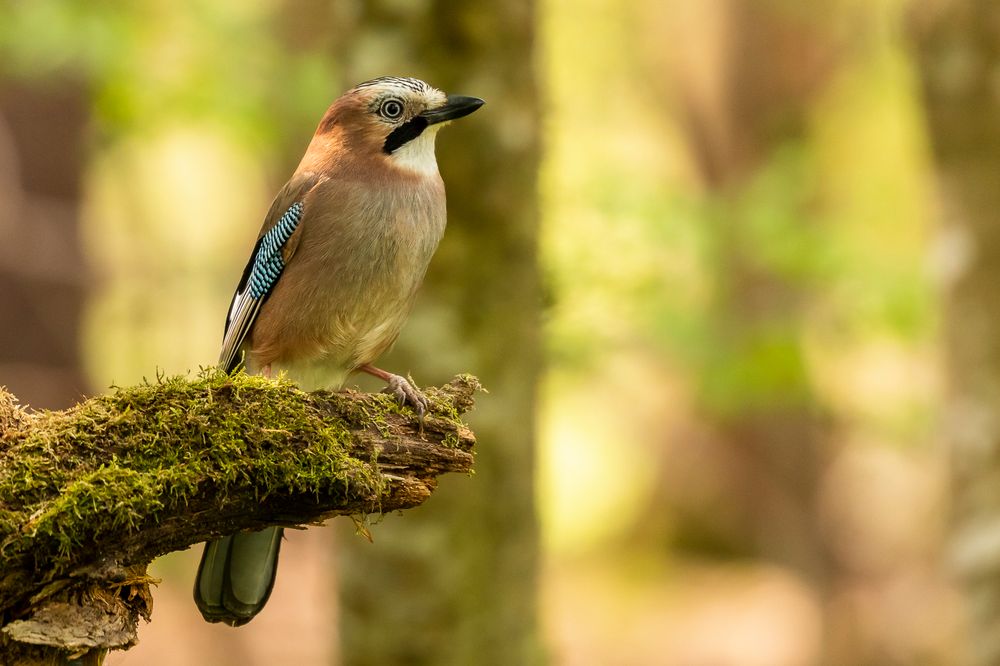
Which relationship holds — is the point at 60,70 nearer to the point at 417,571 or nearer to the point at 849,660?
the point at 417,571

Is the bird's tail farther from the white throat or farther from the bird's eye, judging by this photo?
the bird's eye

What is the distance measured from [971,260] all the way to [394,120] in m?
3.10

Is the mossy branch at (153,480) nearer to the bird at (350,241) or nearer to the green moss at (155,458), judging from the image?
the green moss at (155,458)

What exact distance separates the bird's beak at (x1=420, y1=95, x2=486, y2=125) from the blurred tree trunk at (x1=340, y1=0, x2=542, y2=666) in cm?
74

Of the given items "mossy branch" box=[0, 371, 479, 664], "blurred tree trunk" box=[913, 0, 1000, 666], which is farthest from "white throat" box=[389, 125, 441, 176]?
"blurred tree trunk" box=[913, 0, 1000, 666]

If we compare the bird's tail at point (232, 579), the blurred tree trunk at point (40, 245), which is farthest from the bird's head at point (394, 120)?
the blurred tree trunk at point (40, 245)

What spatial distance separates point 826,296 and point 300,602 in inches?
310

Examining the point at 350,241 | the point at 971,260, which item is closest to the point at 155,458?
the point at 350,241

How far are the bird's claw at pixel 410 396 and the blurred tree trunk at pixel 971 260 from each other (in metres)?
3.33

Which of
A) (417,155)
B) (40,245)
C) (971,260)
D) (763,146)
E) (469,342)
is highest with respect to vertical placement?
(763,146)

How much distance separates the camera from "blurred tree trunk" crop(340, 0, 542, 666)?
5.19 m

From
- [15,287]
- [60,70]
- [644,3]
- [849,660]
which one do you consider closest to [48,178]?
[15,287]

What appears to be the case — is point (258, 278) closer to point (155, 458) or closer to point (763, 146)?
point (155, 458)

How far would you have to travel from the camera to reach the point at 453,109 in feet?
14.7
